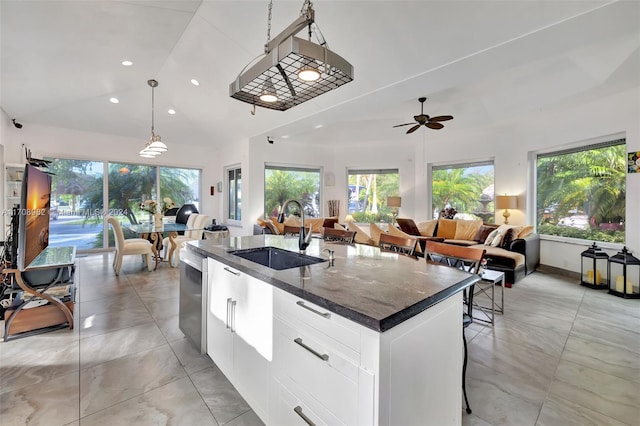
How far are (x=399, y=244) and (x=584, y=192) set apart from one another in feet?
15.4

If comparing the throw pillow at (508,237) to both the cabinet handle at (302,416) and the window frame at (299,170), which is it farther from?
the cabinet handle at (302,416)

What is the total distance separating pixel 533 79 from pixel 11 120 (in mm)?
9344

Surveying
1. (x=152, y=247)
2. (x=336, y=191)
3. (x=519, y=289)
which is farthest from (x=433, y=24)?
(x=336, y=191)

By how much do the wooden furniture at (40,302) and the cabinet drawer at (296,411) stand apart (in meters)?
2.58

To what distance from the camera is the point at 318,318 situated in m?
1.14

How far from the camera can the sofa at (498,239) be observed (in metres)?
4.39

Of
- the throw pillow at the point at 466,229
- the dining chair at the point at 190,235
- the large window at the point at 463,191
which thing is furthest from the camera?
the large window at the point at 463,191

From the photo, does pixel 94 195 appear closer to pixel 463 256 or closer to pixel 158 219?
pixel 158 219

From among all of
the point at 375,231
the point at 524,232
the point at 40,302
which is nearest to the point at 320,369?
the point at 40,302

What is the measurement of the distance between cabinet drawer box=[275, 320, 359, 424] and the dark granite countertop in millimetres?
171

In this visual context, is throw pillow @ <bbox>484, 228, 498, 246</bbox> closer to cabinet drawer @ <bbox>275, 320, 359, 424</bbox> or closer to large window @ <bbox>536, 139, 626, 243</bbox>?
large window @ <bbox>536, 139, 626, 243</bbox>

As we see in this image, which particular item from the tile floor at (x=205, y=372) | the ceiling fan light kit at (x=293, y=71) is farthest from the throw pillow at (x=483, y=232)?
the ceiling fan light kit at (x=293, y=71)

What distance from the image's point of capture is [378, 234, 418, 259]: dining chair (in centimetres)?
234

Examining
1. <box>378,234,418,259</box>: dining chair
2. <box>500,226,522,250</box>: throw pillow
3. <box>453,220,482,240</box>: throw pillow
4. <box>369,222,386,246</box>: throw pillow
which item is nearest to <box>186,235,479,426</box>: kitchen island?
<box>378,234,418,259</box>: dining chair
